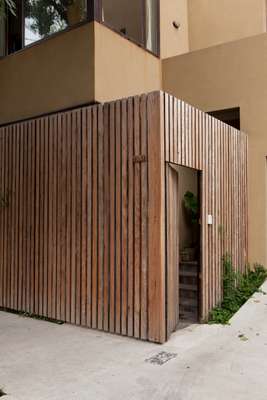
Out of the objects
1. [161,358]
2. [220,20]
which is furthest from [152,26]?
[161,358]

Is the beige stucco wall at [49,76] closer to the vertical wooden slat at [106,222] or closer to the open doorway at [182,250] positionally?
the vertical wooden slat at [106,222]

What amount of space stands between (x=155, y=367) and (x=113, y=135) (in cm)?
278

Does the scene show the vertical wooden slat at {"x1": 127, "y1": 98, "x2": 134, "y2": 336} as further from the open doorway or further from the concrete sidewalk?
the open doorway

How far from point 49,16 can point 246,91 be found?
362 cm

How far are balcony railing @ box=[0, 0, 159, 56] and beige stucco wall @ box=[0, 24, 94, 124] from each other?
0.74 feet

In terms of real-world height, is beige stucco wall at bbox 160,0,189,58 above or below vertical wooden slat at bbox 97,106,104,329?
above

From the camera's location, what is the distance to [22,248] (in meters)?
6.48

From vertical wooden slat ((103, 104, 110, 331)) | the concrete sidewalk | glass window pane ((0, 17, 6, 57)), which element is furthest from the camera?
glass window pane ((0, 17, 6, 57))

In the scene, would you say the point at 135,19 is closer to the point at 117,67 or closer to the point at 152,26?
the point at 152,26

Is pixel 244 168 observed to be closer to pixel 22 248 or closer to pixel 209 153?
pixel 209 153

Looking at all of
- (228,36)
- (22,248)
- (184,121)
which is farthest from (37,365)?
(228,36)

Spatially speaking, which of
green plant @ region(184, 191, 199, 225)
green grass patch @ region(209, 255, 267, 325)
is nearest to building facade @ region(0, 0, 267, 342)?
green grass patch @ region(209, 255, 267, 325)

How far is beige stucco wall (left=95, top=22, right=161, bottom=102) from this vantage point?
6.34 metres

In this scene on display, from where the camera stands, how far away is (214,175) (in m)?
6.01
